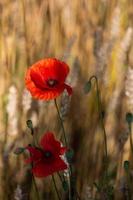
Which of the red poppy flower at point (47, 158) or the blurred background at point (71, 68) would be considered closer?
the red poppy flower at point (47, 158)

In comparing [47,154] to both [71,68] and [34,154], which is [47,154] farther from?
[71,68]

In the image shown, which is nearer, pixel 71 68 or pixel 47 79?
pixel 47 79

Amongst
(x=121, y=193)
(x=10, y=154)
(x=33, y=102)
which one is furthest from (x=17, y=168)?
(x=121, y=193)

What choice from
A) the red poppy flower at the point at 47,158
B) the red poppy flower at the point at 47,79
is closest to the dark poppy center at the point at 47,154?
the red poppy flower at the point at 47,158

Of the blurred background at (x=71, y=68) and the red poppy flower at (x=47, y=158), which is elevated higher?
the blurred background at (x=71, y=68)

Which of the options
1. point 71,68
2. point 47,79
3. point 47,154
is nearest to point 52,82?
point 47,79

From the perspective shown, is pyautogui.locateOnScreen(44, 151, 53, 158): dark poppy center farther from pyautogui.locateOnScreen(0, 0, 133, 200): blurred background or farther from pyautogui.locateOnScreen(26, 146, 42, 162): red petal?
pyautogui.locateOnScreen(0, 0, 133, 200): blurred background

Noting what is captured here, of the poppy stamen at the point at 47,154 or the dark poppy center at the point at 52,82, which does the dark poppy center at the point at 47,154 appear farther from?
the dark poppy center at the point at 52,82
